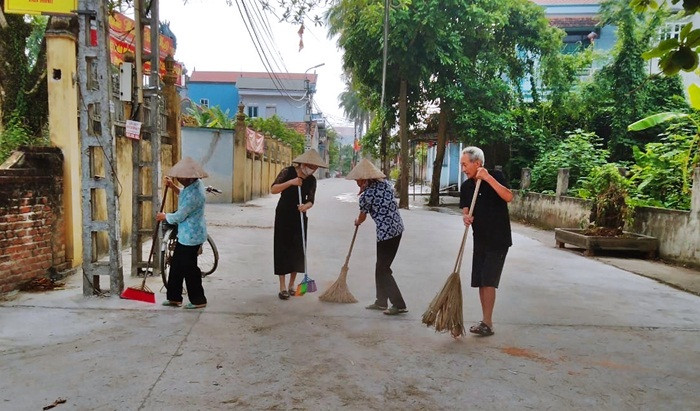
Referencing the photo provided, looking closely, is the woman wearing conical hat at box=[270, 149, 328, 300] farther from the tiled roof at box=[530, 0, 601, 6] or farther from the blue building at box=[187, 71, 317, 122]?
the blue building at box=[187, 71, 317, 122]

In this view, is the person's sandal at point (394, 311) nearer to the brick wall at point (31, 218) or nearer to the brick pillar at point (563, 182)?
the brick wall at point (31, 218)

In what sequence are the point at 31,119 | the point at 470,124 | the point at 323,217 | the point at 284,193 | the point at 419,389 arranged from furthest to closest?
the point at 470,124 < the point at 323,217 < the point at 31,119 < the point at 284,193 < the point at 419,389

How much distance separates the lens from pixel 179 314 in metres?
5.04

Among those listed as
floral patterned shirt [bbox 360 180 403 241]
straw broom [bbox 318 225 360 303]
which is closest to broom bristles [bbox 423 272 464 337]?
floral patterned shirt [bbox 360 180 403 241]

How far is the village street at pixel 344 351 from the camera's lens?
10.9 feet

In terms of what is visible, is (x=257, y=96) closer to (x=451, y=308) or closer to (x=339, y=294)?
(x=339, y=294)

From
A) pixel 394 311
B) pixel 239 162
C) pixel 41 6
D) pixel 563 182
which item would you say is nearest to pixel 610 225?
pixel 563 182

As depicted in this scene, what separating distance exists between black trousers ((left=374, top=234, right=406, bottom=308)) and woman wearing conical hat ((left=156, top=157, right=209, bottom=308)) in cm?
175

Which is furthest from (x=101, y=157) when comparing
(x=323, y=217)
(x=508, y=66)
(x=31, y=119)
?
(x=508, y=66)

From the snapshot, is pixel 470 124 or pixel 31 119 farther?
pixel 470 124

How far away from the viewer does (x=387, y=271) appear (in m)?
5.24

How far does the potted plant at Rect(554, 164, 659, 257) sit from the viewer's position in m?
9.39

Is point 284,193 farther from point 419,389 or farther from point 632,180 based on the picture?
point 632,180

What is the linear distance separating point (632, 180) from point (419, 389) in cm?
892
